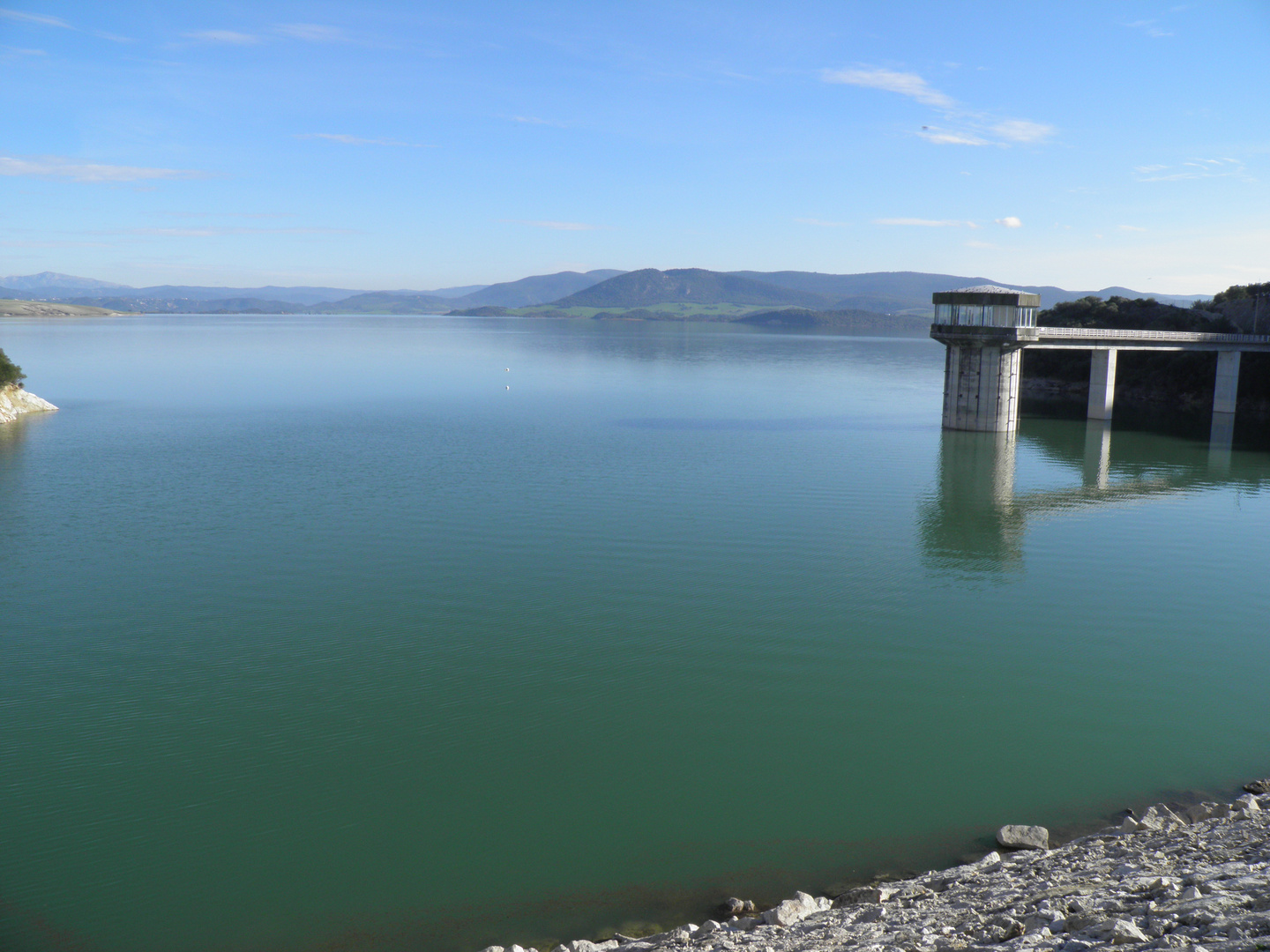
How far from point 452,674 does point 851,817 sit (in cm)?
706

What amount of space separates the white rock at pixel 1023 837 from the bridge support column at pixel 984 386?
3670 centimetres

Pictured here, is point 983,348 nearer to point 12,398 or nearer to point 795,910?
point 795,910

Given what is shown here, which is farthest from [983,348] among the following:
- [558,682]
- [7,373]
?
[7,373]

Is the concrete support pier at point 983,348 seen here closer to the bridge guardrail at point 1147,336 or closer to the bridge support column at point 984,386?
the bridge support column at point 984,386

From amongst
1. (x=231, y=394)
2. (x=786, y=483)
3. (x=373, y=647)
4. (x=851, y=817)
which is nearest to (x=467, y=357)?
(x=231, y=394)

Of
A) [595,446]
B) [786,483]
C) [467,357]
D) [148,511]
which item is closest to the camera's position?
[148,511]

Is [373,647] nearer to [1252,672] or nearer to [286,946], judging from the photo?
[286,946]

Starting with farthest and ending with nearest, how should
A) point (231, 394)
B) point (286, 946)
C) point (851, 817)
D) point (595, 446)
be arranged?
point (231, 394) < point (595, 446) < point (851, 817) < point (286, 946)

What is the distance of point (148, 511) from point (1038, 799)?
79.1 ft

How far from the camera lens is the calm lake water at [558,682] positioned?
34.6ft

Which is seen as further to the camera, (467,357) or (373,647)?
(467,357)

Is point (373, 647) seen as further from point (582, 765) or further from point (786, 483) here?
point (786, 483)

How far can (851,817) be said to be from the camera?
1170 centimetres

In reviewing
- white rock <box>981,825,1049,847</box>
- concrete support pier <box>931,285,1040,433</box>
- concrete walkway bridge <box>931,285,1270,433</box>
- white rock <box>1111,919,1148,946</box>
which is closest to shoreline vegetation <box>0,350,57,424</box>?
concrete walkway bridge <box>931,285,1270,433</box>
